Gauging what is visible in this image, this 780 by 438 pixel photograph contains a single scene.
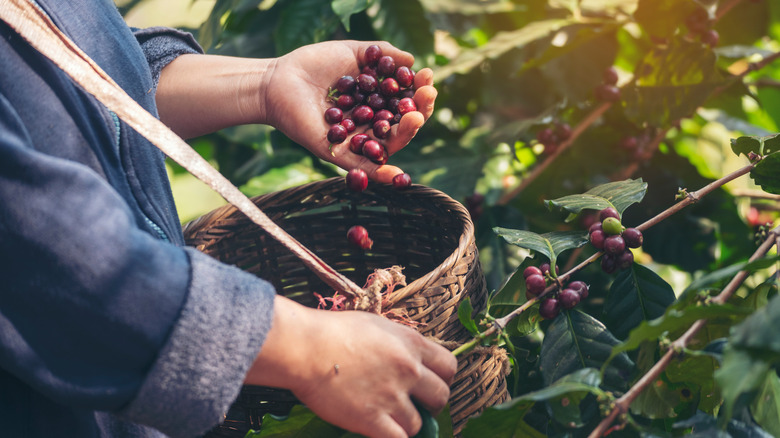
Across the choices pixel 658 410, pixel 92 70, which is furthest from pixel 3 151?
pixel 658 410

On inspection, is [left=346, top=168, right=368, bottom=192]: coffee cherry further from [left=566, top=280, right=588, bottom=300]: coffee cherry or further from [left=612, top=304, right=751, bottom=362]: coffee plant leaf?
[left=612, top=304, right=751, bottom=362]: coffee plant leaf

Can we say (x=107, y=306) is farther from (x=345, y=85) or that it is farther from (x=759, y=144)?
(x=759, y=144)

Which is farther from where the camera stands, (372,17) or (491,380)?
(372,17)

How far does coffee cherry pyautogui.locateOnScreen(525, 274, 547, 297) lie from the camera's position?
2.58 ft

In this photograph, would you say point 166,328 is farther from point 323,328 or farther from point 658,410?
point 658,410

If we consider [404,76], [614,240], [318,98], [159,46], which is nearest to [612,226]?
[614,240]

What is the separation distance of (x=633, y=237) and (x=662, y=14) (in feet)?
2.71

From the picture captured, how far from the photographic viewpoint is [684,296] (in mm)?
632

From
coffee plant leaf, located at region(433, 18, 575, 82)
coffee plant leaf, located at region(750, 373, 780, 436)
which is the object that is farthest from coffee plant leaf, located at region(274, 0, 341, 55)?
coffee plant leaf, located at region(750, 373, 780, 436)

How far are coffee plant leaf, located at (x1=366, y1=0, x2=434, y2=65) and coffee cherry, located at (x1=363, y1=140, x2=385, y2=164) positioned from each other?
492mm

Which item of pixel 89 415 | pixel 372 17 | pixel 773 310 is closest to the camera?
pixel 773 310

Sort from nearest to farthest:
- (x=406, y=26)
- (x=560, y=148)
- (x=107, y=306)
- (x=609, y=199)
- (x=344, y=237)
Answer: (x=107, y=306) → (x=609, y=199) → (x=344, y=237) → (x=560, y=148) → (x=406, y=26)

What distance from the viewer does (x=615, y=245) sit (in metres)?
0.80

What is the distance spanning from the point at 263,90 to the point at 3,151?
0.58 m
